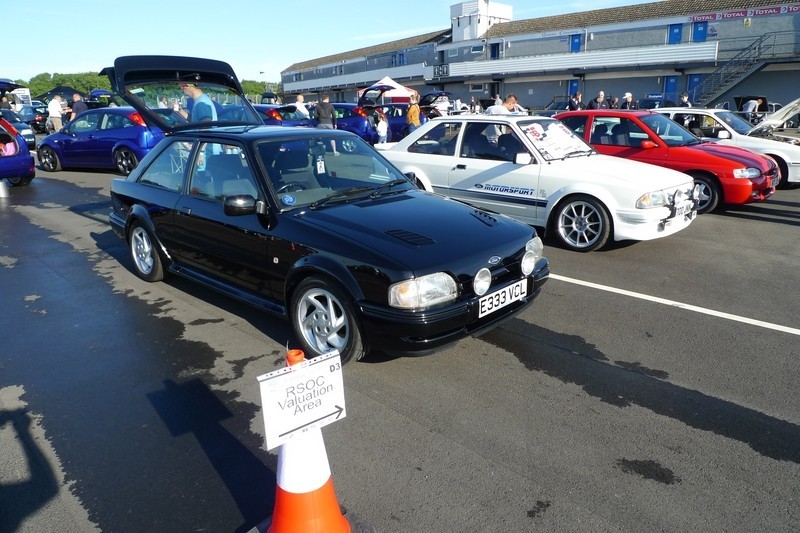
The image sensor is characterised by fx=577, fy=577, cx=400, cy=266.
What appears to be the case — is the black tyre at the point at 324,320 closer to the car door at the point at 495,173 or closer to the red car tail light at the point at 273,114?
the car door at the point at 495,173

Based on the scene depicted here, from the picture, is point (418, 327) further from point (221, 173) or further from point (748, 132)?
point (748, 132)

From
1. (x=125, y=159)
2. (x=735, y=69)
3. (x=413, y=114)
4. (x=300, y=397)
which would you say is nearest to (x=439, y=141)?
(x=300, y=397)

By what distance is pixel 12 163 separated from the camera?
37.7 ft

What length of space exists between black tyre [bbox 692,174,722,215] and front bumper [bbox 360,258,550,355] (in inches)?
269

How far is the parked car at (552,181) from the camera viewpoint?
21.2 ft

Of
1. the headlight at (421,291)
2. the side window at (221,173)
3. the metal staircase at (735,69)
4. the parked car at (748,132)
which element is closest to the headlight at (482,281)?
the headlight at (421,291)

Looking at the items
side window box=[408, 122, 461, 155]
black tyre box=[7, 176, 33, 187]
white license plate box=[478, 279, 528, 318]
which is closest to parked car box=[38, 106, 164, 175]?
black tyre box=[7, 176, 33, 187]

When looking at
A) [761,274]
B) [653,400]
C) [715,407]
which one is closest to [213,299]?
[653,400]

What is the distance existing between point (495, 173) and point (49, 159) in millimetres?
12578

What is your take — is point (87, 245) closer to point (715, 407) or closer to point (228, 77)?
point (228, 77)

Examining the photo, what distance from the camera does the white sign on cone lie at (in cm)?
207

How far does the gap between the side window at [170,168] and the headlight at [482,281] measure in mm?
2882

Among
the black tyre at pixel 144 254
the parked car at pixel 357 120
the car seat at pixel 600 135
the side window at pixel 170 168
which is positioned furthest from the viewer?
the parked car at pixel 357 120

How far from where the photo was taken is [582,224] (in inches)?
267
